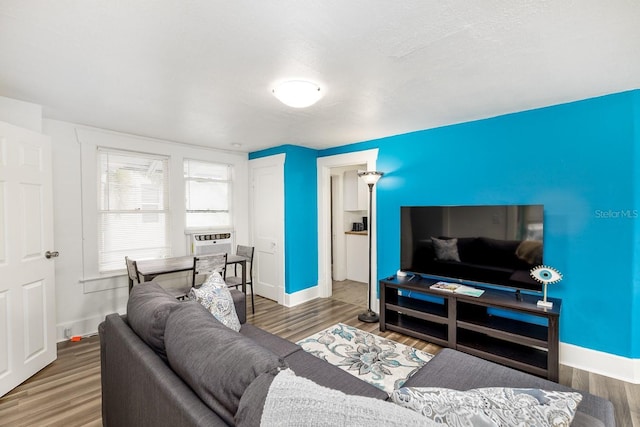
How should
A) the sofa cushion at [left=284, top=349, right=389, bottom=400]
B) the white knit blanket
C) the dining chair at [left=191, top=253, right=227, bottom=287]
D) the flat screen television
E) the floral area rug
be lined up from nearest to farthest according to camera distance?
1. the white knit blanket
2. the sofa cushion at [left=284, top=349, right=389, bottom=400]
3. the floral area rug
4. the flat screen television
5. the dining chair at [left=191, top=253, right=227, bottom=287]

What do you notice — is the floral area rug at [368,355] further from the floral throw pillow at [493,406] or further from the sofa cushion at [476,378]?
the floral throw pillow at [493,406]

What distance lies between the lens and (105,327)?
1.79 m

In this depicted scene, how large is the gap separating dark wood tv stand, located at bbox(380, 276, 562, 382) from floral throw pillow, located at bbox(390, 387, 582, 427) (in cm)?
195

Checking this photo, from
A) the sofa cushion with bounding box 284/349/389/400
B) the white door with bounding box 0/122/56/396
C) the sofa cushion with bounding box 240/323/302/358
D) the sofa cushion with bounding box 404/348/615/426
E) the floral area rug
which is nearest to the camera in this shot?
the sofa cushion with bounding box 404/348/615/426

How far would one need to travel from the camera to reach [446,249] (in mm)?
3232

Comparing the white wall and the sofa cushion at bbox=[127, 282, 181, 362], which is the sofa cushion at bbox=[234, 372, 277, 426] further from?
the white wall

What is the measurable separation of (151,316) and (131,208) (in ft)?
9.23

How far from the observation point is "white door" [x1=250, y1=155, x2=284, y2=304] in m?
4.40

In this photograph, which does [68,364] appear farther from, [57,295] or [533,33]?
[533,33]

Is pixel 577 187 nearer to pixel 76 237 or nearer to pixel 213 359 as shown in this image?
pixel 213 359

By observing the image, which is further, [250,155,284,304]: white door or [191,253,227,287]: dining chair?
[250,155,284,304]: white door

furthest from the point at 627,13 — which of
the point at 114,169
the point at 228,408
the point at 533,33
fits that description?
the point at 114,169

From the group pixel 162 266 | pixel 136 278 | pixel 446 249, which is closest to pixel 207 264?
pixel 162 266

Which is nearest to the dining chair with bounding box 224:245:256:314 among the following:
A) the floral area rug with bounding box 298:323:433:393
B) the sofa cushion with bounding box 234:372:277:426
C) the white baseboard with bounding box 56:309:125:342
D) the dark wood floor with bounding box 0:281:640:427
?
the dark wood floor with bounding box 0:281:640:427
